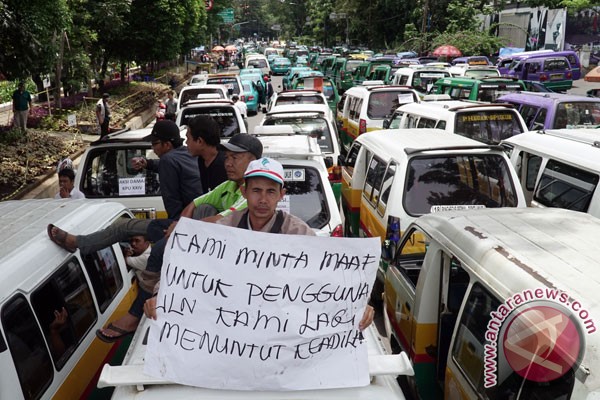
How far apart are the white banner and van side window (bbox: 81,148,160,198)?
4579 mm

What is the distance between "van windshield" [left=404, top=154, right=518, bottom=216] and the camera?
248 inches

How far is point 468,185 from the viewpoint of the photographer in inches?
252

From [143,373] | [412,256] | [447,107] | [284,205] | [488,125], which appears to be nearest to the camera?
[143,373]

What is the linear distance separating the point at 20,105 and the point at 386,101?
9742 millimetres

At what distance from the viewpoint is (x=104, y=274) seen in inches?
183

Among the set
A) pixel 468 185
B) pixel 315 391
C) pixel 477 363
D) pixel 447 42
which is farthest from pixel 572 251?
pixel 447 42

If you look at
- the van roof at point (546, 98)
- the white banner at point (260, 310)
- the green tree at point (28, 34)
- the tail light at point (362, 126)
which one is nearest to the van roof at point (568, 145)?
the van roof at point (546, 98)

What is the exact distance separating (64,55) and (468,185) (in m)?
18.3

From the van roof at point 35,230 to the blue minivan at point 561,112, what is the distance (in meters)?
8.09

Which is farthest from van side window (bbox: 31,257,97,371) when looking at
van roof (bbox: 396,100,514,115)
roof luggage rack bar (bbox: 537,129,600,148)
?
van roof (bbox: 396,100,514,115)

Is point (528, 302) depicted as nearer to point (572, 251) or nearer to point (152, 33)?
point (572, 251)

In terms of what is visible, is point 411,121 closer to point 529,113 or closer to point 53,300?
point 529,113

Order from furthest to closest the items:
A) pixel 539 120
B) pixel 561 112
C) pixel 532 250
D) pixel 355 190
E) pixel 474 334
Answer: pixel 539 120
pixel 561 112
pixel 355 190
pixel 474 334
pixel 532 250

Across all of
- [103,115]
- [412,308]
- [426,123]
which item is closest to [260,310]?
[412,308]
